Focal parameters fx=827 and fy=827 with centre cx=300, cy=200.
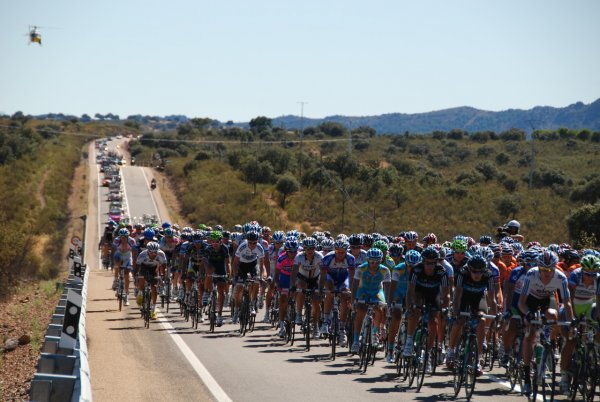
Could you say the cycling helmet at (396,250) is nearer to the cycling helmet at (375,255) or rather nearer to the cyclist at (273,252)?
the cycling helmet at (375,255)

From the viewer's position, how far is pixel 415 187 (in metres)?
69.9

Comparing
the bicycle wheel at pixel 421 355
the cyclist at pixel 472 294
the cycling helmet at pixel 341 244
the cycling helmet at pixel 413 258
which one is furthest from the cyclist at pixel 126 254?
the cyclist at pixel 472 294

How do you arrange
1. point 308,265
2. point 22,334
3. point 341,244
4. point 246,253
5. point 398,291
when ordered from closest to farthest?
1. point 398,291
2. point 341,244
3. point 308,265
4. point 246,253
5. point 22,334

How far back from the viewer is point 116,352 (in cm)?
1573

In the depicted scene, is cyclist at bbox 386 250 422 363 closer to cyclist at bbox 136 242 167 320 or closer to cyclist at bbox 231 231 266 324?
cyclist at bbox 231 231 266 324

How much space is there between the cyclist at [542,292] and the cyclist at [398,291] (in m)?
2.03

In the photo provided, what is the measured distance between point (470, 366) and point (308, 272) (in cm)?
600

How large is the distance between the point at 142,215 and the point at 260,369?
69.3 m

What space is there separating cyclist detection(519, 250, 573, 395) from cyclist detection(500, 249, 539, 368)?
0.44 m

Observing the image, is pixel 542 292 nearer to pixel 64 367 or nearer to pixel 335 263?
pixel 335 263

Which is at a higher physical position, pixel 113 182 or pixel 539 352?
pixel 539 352

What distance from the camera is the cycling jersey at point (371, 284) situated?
14602mm

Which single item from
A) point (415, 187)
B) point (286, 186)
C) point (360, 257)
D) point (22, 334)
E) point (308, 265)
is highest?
point (360, 257)

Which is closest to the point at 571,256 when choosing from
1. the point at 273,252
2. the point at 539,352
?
the point at 539,352
